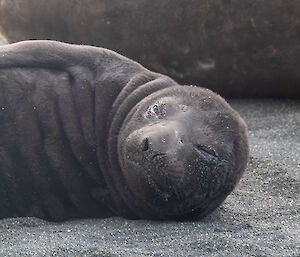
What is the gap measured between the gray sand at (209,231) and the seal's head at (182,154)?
0.14 meters

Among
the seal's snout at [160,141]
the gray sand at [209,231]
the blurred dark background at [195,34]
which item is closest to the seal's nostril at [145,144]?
the seal's snout at [160,141]

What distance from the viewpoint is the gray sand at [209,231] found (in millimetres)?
2975

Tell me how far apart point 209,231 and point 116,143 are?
2.64 ft

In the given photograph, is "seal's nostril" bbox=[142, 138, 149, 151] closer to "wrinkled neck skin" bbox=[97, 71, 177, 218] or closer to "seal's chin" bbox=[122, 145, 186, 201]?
"seal's chin" bbox=[122, 145, 186, 201]

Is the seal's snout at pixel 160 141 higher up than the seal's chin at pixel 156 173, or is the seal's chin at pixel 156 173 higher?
the seal's snout at pixel 160 141

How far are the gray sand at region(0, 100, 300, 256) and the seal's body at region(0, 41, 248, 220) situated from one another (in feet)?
0.50

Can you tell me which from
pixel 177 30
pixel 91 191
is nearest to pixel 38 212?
pixel 91 191

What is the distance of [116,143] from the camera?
3.68m

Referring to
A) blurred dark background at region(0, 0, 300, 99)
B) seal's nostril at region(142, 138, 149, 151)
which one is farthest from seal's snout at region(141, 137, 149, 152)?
blurred dark background at region(0, 0, 300, 99)

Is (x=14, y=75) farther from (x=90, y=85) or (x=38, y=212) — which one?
(x=38, y=212)

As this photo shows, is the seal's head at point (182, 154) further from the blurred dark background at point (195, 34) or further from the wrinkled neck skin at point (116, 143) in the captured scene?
the blurred dark background at point (195, 34)

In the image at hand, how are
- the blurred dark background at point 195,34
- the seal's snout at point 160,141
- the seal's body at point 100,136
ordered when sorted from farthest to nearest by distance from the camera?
the blurred dark background at point 195,34 < the seal's body at point 100,136 < the seal's snout at point 160,141

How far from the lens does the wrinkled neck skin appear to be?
3629mm

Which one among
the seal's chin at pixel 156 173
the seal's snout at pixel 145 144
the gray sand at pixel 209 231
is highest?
the seal's snout at pixel 145 144
